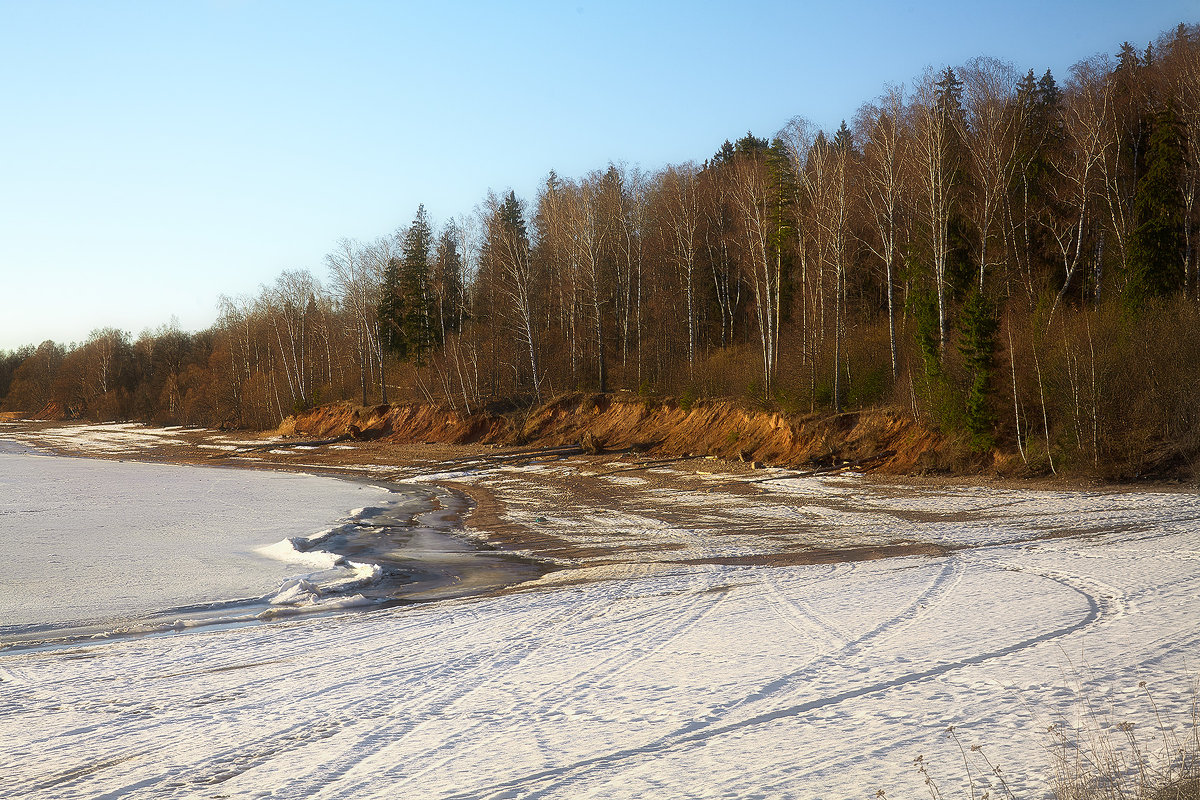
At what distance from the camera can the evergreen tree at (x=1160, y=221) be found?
96.9 ft

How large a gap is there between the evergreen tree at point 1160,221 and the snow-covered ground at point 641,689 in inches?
820

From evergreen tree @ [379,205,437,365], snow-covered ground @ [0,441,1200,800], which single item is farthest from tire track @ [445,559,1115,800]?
evergreen tree @ [379,205,437,365]

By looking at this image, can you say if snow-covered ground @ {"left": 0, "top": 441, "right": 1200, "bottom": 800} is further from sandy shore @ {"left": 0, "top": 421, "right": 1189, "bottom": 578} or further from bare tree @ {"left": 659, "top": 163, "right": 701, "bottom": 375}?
bare tree @ {"left": 659, "top": 163, "right": 701, "bottom": 375}

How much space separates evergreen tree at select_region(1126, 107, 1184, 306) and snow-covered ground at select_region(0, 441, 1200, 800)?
20822 millimetres

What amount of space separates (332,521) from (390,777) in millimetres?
18525

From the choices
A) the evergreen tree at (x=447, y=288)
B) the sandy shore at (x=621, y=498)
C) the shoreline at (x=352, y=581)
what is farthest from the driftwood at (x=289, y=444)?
the shoreline at (x=352, y=581)

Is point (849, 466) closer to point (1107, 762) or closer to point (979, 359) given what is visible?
point (979, 359)

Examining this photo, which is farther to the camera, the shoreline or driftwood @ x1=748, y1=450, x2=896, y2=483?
driftwood @ x1=748, y1=450, x2=896, y2=483

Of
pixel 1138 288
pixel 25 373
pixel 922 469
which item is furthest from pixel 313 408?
pixel 25 373

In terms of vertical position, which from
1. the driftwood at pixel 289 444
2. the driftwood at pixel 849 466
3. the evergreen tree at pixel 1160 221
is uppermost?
the evergreen tree at pixel 1160 221

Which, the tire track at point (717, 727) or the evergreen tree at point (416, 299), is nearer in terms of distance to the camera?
the tire track at point (717, 727)

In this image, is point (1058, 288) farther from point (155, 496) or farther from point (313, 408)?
point (313, 408)

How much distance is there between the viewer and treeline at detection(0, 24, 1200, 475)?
26453 mm

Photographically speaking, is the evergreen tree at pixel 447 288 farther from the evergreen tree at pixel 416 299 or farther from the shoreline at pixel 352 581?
the shoreline at pixel 352 581
